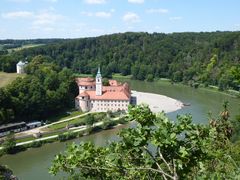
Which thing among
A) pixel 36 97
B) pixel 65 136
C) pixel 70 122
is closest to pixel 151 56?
pixel 36 97

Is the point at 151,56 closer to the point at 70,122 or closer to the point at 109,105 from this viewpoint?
the point at 109,105

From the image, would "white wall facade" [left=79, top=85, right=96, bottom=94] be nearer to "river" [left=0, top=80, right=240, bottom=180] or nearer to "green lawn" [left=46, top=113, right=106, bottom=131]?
"green lawn" [left=46, top=113, right=106, bottom=131]

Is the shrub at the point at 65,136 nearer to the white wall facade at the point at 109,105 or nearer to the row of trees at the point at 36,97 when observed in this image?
the row of trees at the point at 36,97

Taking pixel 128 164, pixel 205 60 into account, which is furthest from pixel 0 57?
pixel 128 164

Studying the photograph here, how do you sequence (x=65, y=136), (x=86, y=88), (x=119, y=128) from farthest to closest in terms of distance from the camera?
(x=86, y=88) < (x=119, y=128) < (x=65, y=136)

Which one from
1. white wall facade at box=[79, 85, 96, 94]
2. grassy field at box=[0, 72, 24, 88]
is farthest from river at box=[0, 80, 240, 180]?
grassy field at box=[0, 72, 24, 88]

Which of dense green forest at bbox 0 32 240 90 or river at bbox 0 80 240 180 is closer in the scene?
river at bbox 0 80 240 180

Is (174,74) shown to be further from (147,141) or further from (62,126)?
(147,141)
